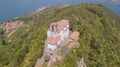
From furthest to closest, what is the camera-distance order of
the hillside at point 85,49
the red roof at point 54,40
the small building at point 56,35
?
the hillside at point 85,49
the small building at point 56,35
the red roof at point 54,40

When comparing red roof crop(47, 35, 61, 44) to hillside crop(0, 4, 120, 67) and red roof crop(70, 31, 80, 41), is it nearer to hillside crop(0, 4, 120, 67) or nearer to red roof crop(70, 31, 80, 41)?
hillside crop(0, 4, 120, 67)

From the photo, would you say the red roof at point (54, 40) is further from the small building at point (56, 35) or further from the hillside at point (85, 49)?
the hillside at point (85, 49)

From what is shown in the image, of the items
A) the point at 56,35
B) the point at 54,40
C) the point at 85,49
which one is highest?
the point at 56,35

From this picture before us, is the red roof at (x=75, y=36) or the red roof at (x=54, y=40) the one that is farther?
the red roof at (x=75, y=36)

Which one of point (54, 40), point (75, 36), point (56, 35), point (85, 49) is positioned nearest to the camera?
point (54, 40)

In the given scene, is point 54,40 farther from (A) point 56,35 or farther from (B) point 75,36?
(B) point 75,36

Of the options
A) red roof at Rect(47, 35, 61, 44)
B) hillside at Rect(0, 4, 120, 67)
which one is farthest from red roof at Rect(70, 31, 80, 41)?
red roof at Rect(47, 35, 61, 44)

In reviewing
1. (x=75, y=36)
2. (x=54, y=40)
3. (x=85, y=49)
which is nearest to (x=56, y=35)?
(x=54, y=40)

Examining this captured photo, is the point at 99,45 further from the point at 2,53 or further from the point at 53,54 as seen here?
the point at 2,53

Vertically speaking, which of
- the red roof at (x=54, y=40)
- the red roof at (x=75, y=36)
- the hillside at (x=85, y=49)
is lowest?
the hillside at (x=85, y=49)

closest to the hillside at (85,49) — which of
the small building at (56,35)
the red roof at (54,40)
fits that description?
the small building at (56,35)

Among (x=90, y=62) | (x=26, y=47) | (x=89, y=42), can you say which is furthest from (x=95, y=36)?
(x=26, y=47)

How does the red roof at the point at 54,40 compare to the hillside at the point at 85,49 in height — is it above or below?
above
